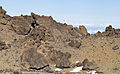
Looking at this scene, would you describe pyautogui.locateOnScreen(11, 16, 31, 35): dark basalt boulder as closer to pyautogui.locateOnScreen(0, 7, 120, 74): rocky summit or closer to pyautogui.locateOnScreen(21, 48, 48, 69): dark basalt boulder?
pyautogui.locateOnScreen(0, 7, 120, 74): rocky summit

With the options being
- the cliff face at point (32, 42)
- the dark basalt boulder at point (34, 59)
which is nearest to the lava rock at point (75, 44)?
the cliff face at point (32, 42)

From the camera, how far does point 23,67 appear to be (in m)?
44.4

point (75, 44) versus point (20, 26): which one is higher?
point (20, 26)

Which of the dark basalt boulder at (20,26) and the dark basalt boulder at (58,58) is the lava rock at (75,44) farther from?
the dark basalt boulder at (20,26)

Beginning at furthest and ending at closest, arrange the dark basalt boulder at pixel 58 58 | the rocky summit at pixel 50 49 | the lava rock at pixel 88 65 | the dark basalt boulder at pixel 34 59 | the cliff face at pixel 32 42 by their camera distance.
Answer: the cliff face at pixel 32 42 → the dark basalt boulder at pixel 58 58 → the dark basalt boulder at pixel 34 59 → the rocky summit at pixel 50 49 → the lava rock at pixel 88 65

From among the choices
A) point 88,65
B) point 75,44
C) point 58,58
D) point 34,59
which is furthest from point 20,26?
point 88,65

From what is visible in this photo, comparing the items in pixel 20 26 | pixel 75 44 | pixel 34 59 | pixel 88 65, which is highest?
pixel 20 26

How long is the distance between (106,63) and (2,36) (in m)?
25.6

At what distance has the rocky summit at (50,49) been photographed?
42906 millimetres

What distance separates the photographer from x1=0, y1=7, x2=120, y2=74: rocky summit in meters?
42.9

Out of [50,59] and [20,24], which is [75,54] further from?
[20,24]

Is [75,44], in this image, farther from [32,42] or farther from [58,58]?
[32,42]

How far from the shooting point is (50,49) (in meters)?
47.5

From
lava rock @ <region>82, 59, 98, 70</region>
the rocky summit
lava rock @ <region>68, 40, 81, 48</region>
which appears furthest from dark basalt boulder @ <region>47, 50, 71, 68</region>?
lava rock @ <region>68, 40, 81, 48</region>
